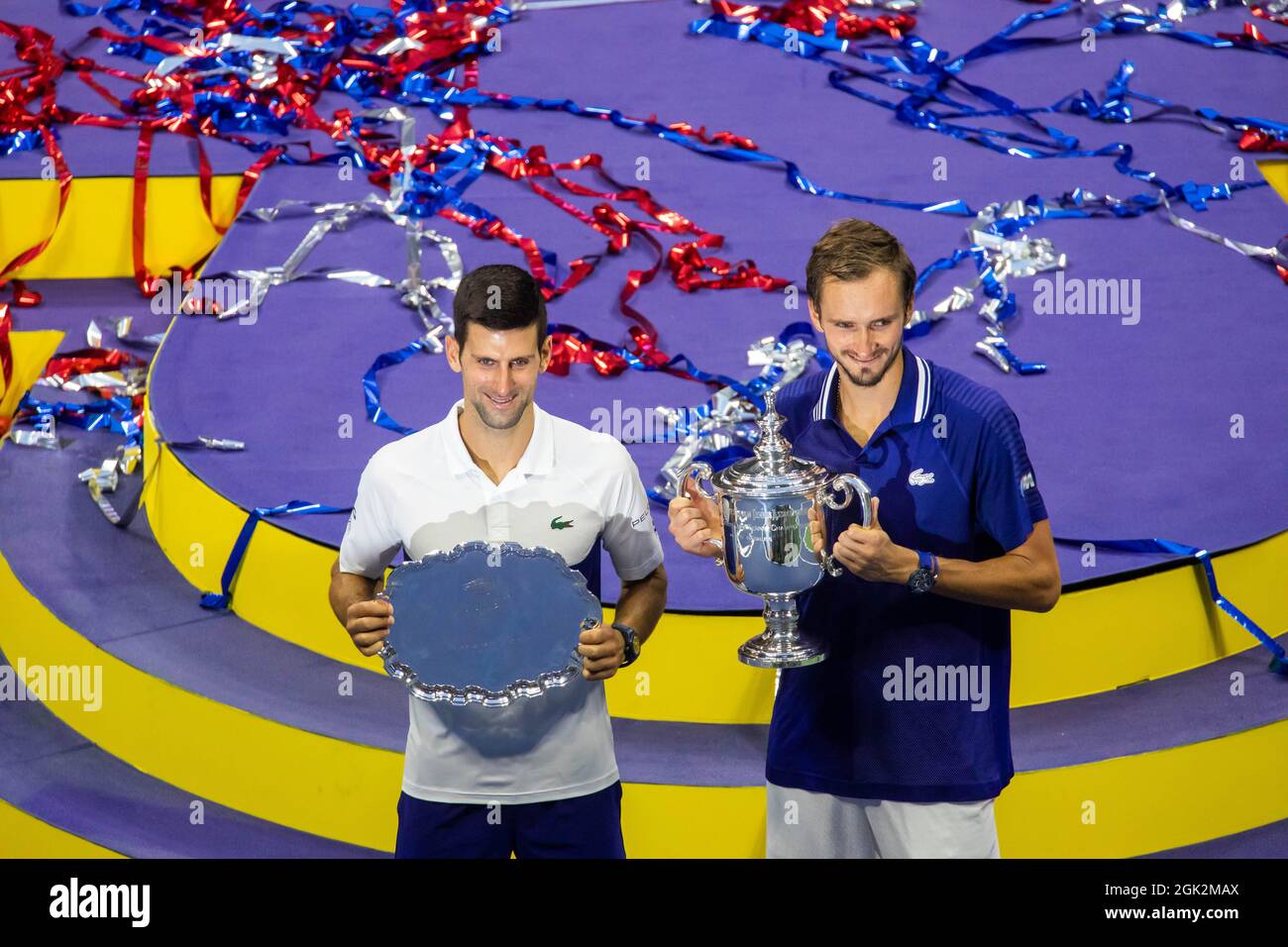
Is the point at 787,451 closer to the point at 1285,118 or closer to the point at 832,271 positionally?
the point at 832,271

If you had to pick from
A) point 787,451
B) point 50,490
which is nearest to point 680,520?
point 787,451

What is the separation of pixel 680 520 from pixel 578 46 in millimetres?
4494

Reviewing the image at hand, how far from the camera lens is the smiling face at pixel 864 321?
7.82 feet

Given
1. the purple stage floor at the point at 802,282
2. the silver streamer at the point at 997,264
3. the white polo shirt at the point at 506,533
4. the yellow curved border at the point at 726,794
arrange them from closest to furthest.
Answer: the white polo shirt at the point at 506,533 → the yellow curved border at the point at 726,794 → the purple stage floor at the point at 802,282 → the silver streamer at the point at 997,264

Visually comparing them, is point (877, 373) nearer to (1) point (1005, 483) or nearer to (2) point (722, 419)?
(1) point (1005, 483)

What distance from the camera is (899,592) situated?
8.24 feet

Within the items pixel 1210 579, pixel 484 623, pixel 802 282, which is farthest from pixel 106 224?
pixel 1210 579

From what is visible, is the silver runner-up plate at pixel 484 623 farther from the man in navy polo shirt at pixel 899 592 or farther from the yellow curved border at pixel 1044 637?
the yellow curved border at pixel 1044 637

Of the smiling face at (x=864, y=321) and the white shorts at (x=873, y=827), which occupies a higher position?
the smiling face at (x=864, y=321)

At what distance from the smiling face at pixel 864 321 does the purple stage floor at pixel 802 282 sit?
1.03m

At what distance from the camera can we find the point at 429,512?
2490mm

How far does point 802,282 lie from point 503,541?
8.32 ft

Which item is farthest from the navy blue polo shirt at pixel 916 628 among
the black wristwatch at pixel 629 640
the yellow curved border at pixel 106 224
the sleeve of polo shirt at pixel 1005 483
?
the yellow curved border at pixel 106 224

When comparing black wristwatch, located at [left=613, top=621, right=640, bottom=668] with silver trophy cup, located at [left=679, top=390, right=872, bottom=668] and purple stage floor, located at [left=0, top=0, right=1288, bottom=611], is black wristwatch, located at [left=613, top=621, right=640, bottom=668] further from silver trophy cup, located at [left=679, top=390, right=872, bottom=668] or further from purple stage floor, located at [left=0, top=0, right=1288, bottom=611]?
purple stage floor, located at [left=0, top=0, right=1288, bottom=611]
